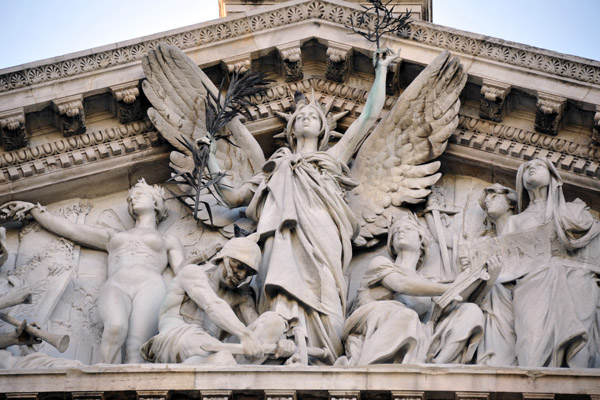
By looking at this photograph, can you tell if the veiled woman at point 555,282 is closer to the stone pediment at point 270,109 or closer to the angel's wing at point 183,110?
the stone pediment at point 270,109

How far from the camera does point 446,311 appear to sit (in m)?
15.6

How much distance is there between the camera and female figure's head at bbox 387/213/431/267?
16.6 meters

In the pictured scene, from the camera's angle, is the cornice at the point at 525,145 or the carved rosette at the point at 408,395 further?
the cornice at the point at 525,145

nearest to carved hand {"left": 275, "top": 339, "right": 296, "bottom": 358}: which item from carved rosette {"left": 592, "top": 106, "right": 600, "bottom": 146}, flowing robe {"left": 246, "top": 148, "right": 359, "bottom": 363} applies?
flowing robe {"left": 246, "top": 148, "right": 359, "bottom": 363}

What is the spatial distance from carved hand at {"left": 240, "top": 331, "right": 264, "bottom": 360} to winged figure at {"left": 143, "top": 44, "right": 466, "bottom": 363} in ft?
5.64

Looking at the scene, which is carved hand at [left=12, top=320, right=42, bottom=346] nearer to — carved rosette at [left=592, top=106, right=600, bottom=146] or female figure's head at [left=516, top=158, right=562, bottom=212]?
female figure's head at [left=516, top=158, right=562, bottom=212]

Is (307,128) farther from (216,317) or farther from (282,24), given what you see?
(216,317)

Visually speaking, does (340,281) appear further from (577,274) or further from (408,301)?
(577,274)

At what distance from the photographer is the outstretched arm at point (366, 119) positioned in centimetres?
1758

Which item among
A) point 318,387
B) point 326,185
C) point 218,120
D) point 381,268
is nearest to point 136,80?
point 218,120

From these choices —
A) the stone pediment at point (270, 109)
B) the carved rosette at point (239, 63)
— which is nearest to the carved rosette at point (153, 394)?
the stone pediment at point (270, 109)

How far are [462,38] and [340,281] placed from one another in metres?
3.36

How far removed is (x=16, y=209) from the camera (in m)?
17.3

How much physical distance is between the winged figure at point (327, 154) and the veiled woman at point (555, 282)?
118 centimetres
